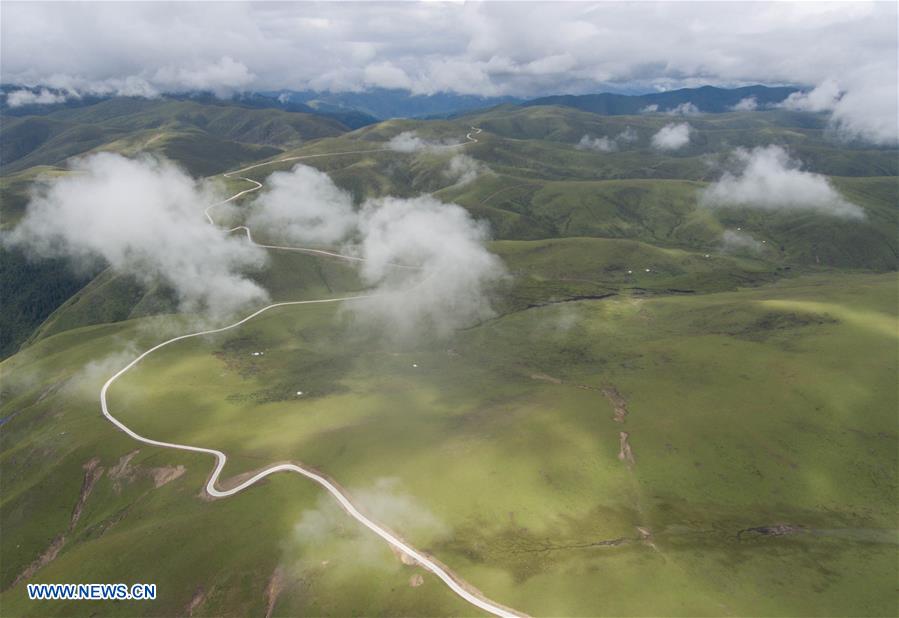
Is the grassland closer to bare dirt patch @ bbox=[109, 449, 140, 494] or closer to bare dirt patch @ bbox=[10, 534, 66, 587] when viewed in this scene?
bare dirt patch @ bbox=[109, 449, 140, 494]

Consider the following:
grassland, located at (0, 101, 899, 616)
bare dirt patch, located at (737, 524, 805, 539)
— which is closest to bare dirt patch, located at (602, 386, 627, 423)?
grassland, located at (0, 101, 899, 616)

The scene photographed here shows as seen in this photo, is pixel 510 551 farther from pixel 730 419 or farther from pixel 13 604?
pixel 13 604

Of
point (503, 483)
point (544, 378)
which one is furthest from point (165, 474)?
point (544, 378)

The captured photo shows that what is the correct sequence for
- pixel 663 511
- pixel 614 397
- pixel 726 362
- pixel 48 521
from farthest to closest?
pixel 726 362
pixel 614 397
pixel 48 521
pixel 663 511

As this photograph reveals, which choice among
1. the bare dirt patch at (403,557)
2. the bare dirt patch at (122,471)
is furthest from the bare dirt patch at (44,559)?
the bare dirt patch at (403,557)

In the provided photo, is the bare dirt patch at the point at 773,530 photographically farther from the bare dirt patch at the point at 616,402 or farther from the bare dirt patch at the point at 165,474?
the bare dirt patch at the point at 165,474

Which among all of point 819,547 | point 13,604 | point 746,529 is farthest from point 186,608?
point 819,547
